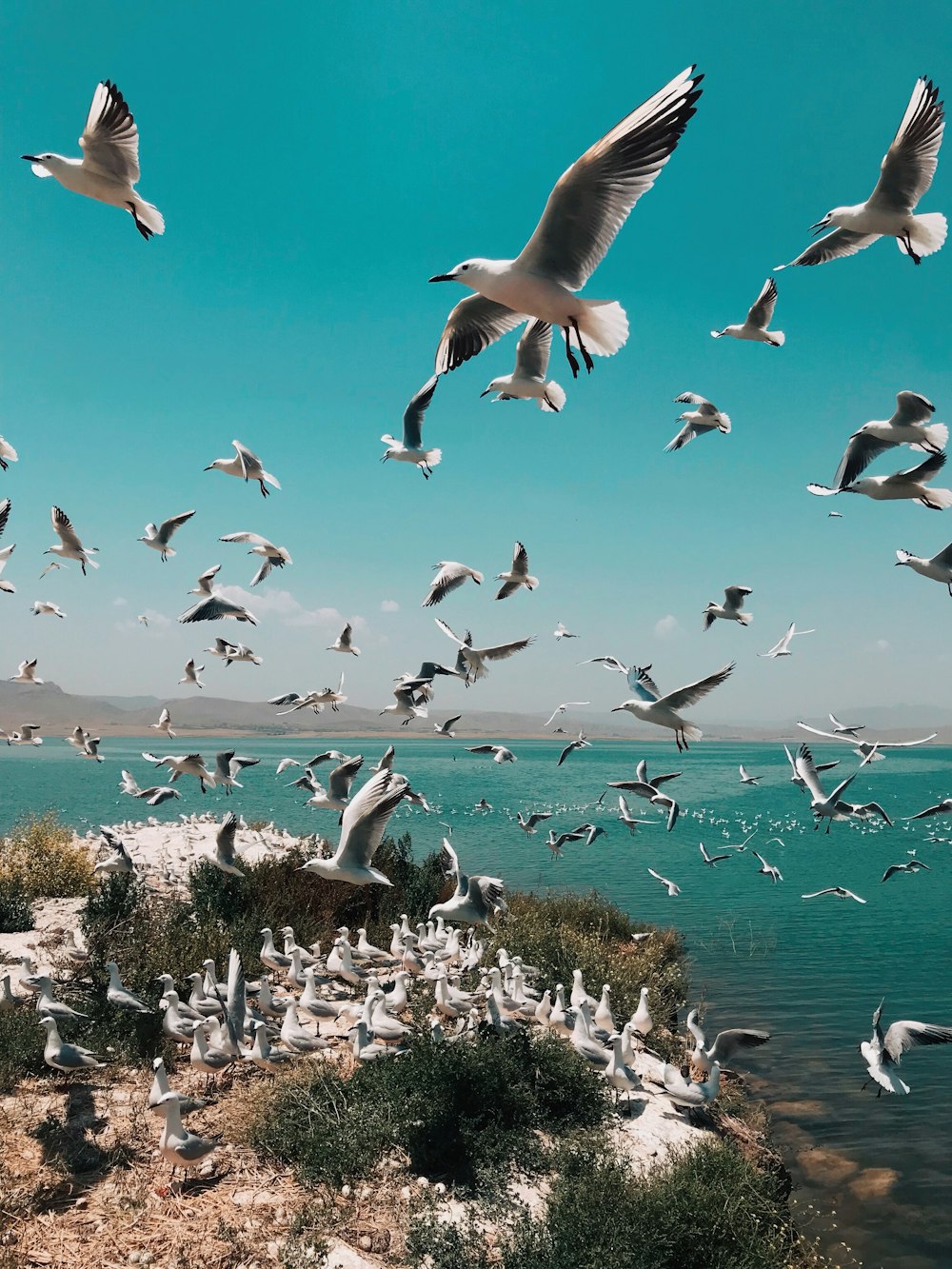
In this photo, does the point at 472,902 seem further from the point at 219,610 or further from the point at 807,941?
the point at 807,941

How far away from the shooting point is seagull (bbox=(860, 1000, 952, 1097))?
7625 mm

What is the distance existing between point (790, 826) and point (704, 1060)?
33.5 m

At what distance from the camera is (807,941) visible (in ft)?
55.2

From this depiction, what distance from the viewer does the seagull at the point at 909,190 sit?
5.30 meters

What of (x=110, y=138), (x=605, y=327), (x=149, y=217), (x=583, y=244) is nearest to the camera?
(x=583, y=244)

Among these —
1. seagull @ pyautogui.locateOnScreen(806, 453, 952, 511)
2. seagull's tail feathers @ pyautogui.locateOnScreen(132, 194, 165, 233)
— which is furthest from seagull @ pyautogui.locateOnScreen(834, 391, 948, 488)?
seagull's tail feathers @ pyautogui.locateOnScreen(132, 194, 165, 233)

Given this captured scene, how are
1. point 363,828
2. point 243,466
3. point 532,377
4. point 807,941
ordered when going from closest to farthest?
point 363,828, point 532,377, point 243,466, point 807,941

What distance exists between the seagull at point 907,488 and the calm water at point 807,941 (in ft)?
20.9

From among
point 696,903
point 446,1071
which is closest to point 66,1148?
point 446,1071

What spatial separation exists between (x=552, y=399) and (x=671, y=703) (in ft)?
9.62

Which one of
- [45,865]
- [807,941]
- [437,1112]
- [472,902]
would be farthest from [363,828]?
[807,941]

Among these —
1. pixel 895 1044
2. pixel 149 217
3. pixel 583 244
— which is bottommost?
pixel 895 1044

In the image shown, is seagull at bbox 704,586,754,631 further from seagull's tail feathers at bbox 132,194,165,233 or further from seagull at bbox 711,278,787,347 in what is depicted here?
seagull's tail feathers at bbox 132,194,165,233

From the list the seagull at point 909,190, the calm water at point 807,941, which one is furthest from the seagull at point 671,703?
the calm water at point 807,941
